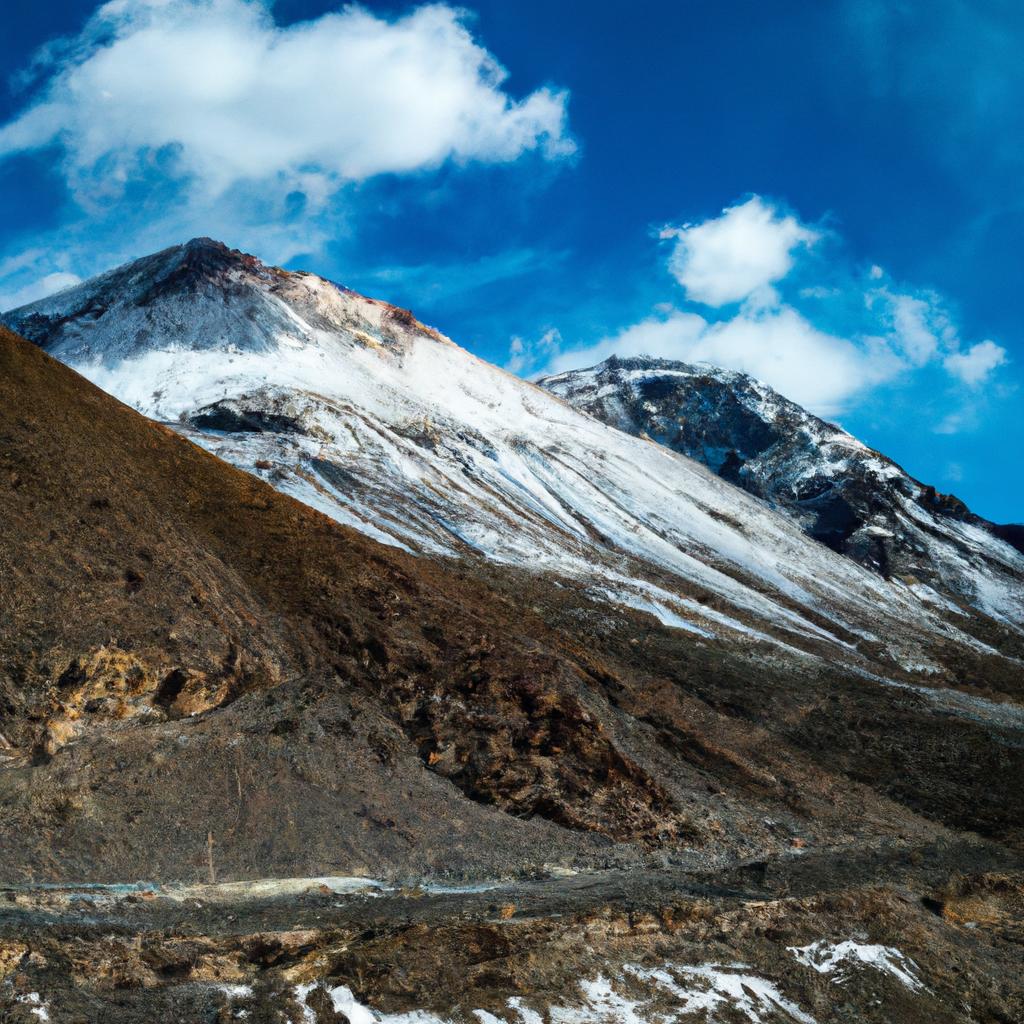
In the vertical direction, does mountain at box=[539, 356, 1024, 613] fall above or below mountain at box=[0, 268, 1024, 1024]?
above

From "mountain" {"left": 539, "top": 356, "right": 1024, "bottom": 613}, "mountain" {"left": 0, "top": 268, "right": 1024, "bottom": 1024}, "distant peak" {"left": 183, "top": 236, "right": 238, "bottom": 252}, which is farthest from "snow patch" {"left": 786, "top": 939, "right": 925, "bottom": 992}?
"distant peak" {"left": 183, "top": 236, "right": 238, "bottom": 252}

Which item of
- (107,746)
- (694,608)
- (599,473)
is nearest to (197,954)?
(107,746)

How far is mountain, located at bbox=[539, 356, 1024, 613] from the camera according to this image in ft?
308

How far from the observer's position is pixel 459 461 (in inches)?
2899

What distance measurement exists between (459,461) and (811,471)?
2184 inches

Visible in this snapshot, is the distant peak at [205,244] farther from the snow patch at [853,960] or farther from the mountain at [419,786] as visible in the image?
the snow patch at [853,960]

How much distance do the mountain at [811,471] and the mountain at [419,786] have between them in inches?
1884

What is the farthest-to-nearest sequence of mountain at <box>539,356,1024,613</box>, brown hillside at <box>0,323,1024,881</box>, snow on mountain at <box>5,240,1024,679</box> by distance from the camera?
1. mountain at <box>539,356,1024,613</box>
2. snow on mountain at <box>5,240,1024,679</box>
3. brown hillside at <box>0,323,1024,881</box>

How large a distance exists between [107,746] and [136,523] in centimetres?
861

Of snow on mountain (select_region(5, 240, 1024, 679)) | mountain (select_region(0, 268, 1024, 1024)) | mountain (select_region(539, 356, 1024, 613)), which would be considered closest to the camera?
mountain (select_region(0, 268, 1024, 1024))

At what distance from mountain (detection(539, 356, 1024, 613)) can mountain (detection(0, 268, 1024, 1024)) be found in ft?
157

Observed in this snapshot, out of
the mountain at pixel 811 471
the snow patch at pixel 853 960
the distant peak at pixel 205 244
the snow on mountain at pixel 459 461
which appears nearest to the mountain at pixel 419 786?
the snow patch at pixel 853 960

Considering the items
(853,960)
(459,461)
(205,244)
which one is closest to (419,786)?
(853,960)

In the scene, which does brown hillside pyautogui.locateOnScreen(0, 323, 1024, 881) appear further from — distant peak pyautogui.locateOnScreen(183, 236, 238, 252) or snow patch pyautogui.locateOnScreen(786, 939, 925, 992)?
distant peak pyautogui.locateOnScreen(183, 236, 238, 252)
